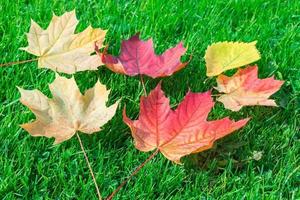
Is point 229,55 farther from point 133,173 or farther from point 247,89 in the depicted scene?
point 133,173

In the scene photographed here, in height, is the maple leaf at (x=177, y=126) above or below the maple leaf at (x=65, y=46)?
below

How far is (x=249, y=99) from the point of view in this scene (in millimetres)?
1792

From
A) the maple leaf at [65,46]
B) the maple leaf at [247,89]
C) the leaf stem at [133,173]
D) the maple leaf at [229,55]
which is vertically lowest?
the leaf stem at [133,173]

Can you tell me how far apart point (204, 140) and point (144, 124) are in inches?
6.4

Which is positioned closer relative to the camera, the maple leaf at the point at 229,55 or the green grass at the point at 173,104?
the green grass at the point at 173,104

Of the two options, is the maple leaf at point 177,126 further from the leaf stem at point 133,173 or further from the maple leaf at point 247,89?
the maple leaf at point 247,89

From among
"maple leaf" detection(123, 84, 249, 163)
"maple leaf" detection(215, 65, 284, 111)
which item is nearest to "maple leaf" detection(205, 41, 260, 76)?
"maple leaf" detection(215, 65, 284, 111)

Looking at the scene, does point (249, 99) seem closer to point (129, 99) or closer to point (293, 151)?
point (293, 151)

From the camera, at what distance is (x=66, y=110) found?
1.67 m

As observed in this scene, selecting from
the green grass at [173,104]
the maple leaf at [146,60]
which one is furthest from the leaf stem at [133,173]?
→ the maple leaf at [146,60]

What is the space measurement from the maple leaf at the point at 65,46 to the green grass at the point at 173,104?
0.07m

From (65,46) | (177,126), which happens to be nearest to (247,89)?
(177,126)

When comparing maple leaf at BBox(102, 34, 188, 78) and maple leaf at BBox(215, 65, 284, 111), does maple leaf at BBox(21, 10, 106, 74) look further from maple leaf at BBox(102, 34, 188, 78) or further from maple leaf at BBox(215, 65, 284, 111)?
maple leaf at BBox(215, 65, 284, 111)

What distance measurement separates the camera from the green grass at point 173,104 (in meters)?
1.66
